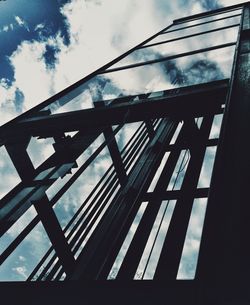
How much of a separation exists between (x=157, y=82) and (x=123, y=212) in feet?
6.27

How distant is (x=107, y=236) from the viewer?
258 centimetres

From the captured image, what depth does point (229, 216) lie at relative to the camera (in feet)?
3.14

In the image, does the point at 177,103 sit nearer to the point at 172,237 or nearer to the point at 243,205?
the point at 172,237

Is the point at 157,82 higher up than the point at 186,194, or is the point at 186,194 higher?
the point at 157,82

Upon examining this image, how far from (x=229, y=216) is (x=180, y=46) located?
5.32 metres

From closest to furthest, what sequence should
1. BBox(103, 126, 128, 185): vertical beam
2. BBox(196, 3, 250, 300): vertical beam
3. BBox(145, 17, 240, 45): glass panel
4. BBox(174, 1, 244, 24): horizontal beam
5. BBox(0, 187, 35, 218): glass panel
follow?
BBox(196, 3, 250, 300): vertical beam < BBox(0, 187, 35, 218): glass panel < BBox(103, 126, 128, 185): vertical beam < BBox(145, 17, 240, 45): glass panel < BBox(174, 1, 244, 24): horizontal beam

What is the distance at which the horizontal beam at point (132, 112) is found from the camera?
2955 millimetres

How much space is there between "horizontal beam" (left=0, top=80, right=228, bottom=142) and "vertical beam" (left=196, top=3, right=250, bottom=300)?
4.61 feet

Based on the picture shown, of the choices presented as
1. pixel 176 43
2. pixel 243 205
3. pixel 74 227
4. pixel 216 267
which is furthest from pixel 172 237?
pixel 176 43

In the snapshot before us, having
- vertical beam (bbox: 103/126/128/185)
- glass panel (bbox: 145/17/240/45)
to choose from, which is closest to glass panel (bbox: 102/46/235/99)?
vertical beam (bbox: 103/126/128/185)

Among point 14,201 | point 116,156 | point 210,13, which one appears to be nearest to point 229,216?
point 14,201

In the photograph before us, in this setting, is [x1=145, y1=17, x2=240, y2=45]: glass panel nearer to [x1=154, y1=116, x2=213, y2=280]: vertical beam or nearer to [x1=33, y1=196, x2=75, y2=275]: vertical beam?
[x1=154, y1=116, x2=213, y2=280]: vertical beam

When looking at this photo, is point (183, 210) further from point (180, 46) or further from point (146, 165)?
point (180, 46)

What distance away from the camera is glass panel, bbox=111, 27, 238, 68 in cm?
511
